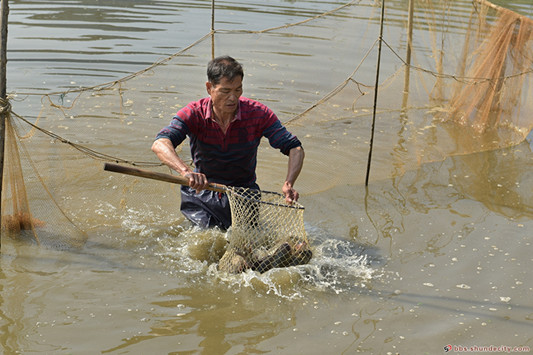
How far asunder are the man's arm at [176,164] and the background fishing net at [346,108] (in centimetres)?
117

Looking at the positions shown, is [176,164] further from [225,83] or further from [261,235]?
[261,235]

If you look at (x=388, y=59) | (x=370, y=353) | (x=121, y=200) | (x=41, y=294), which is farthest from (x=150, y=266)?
(x=388, y=59)

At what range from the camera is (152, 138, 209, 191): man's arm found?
13.3 ft

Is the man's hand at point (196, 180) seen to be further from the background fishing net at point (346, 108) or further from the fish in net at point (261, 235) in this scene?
the background fishing net at point (346, 108)

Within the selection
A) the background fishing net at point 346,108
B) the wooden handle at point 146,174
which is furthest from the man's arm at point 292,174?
the background fishing net at point 346,108

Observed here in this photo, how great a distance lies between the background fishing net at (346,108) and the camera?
5.84 m

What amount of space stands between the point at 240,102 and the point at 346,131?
3.29m

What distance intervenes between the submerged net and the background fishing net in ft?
3.31

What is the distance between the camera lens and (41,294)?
4.12 metres

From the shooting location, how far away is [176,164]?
417 centimetres

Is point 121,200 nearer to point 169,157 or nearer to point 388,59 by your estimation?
point 169,157

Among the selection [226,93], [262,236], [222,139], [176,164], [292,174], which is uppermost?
[226,93]

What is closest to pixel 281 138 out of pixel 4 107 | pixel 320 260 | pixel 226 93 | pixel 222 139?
pixel 222 139

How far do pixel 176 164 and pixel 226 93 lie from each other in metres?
0.57
